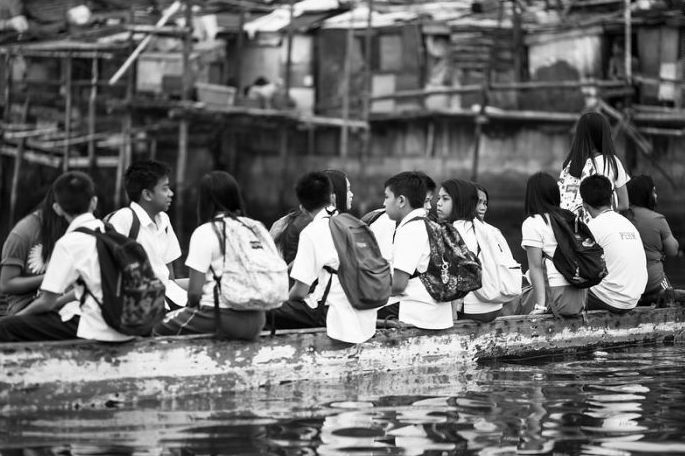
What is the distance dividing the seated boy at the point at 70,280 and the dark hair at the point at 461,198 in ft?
9.89

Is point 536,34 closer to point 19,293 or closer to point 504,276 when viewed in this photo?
point 504,276

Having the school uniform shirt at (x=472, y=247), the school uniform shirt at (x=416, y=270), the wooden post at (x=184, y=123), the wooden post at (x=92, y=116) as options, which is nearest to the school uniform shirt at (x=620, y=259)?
the school uniform shirt at (x=472, y=247)

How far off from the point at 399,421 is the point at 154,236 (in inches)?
95.9

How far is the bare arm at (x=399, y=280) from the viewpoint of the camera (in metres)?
9.65

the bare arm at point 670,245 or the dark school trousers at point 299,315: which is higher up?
the bare arm at point 670,245

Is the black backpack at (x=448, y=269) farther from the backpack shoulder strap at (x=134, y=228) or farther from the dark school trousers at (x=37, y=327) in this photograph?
the dark school trousers at (x=37, y=327)

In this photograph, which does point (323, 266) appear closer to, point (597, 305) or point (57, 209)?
point (57, 209)

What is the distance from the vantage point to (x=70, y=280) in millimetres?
7941

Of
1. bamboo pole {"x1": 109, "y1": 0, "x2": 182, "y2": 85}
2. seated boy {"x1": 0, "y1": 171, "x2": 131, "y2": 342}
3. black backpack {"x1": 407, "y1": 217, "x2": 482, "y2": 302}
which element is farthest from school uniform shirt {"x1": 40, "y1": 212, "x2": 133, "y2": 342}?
bamboo pole {"x1": 109, "y1": 0, "x2": 182, "y2": 85}

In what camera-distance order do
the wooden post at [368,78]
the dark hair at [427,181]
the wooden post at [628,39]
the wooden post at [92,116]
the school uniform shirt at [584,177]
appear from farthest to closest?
the wooden post at [92,116] → the wooden post at [368,78] → the wooden post at [628,39] → the school uniform shirt at [584,177] → the dark hair at [427,181]

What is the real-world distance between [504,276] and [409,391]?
1598 mm

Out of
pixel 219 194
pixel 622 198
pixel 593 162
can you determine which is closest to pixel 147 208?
pixel 219 194

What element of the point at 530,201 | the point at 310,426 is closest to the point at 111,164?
the point at 530,201

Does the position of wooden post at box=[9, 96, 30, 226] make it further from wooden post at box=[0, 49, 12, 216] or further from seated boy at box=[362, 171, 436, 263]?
seated boy at box=[362, 171, 436, 263]
